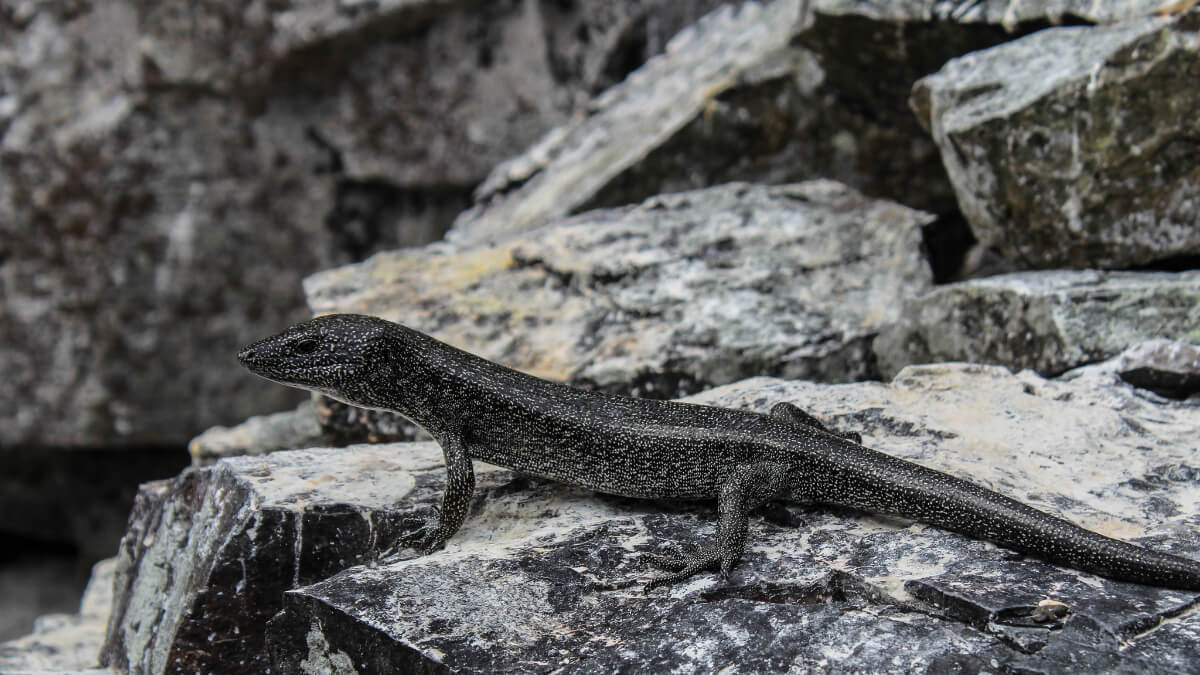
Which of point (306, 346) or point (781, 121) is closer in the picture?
point (306, 346)

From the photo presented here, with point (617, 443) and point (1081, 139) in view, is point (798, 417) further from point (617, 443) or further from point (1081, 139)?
point (1081, 139)

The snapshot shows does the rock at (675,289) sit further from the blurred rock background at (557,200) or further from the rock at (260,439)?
the rock at (260,439)

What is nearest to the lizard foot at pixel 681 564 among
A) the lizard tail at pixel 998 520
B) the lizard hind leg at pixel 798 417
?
the lizard tail at pixel 998 520

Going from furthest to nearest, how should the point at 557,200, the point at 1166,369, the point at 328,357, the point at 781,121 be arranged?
the point at 557,200, the point at 781,121, the point at 1166,369, the point at 328,357

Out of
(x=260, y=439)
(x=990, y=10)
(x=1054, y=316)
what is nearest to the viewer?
(x=1054, y=316)

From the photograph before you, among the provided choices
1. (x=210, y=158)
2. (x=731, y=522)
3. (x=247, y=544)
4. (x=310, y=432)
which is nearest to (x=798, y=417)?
(x=731, y=522)

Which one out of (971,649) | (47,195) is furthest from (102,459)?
(971,649)

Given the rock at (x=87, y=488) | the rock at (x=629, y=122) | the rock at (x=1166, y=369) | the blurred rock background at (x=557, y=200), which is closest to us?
the rock at (x=1166, y=369)
